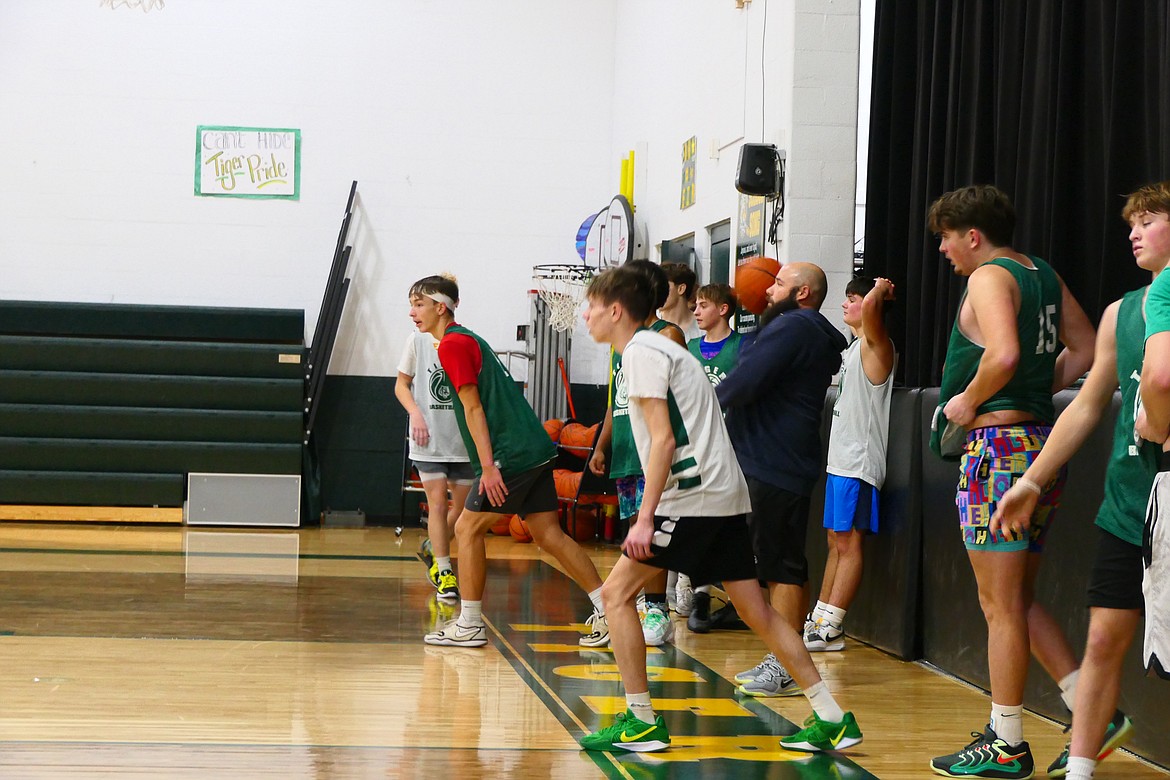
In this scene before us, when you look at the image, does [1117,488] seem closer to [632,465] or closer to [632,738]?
[632,738]

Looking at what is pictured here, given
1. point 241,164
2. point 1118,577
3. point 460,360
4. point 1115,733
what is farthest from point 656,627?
point 241,164

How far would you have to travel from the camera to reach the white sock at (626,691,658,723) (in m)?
3.48

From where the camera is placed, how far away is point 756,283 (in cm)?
560

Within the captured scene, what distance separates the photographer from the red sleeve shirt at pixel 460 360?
4867 mm

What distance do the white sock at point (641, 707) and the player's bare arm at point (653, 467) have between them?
0.43 m

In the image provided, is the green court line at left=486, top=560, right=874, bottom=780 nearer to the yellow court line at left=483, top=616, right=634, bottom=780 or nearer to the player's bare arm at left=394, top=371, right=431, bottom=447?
the yellow court line at left=483, top=616, right=634, bottom=780

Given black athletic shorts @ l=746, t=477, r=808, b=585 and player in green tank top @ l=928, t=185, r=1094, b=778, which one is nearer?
player in green tank top @ l=928, t=185, r=1094, b=778

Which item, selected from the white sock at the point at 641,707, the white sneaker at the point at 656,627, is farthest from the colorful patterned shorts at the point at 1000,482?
the white sneaker at the point at 656,627

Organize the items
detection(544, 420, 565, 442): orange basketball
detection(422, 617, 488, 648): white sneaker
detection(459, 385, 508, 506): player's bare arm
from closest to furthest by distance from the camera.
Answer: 1. detection(459, 385, 508, 506): player's bare arm
2. detection(422, 617, 488, 648): white sneaker
3. detection(544, 420, 565, 442): orange basketball

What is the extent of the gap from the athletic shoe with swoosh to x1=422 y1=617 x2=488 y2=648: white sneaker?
220 cm

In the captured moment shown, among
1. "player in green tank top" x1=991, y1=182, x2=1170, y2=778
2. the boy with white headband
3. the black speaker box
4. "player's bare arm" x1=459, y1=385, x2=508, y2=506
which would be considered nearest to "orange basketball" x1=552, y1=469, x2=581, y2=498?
the boy with white headband

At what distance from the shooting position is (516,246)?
1058 centimetres

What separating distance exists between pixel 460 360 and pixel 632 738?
1.90 metres

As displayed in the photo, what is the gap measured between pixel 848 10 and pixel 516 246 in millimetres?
4590
